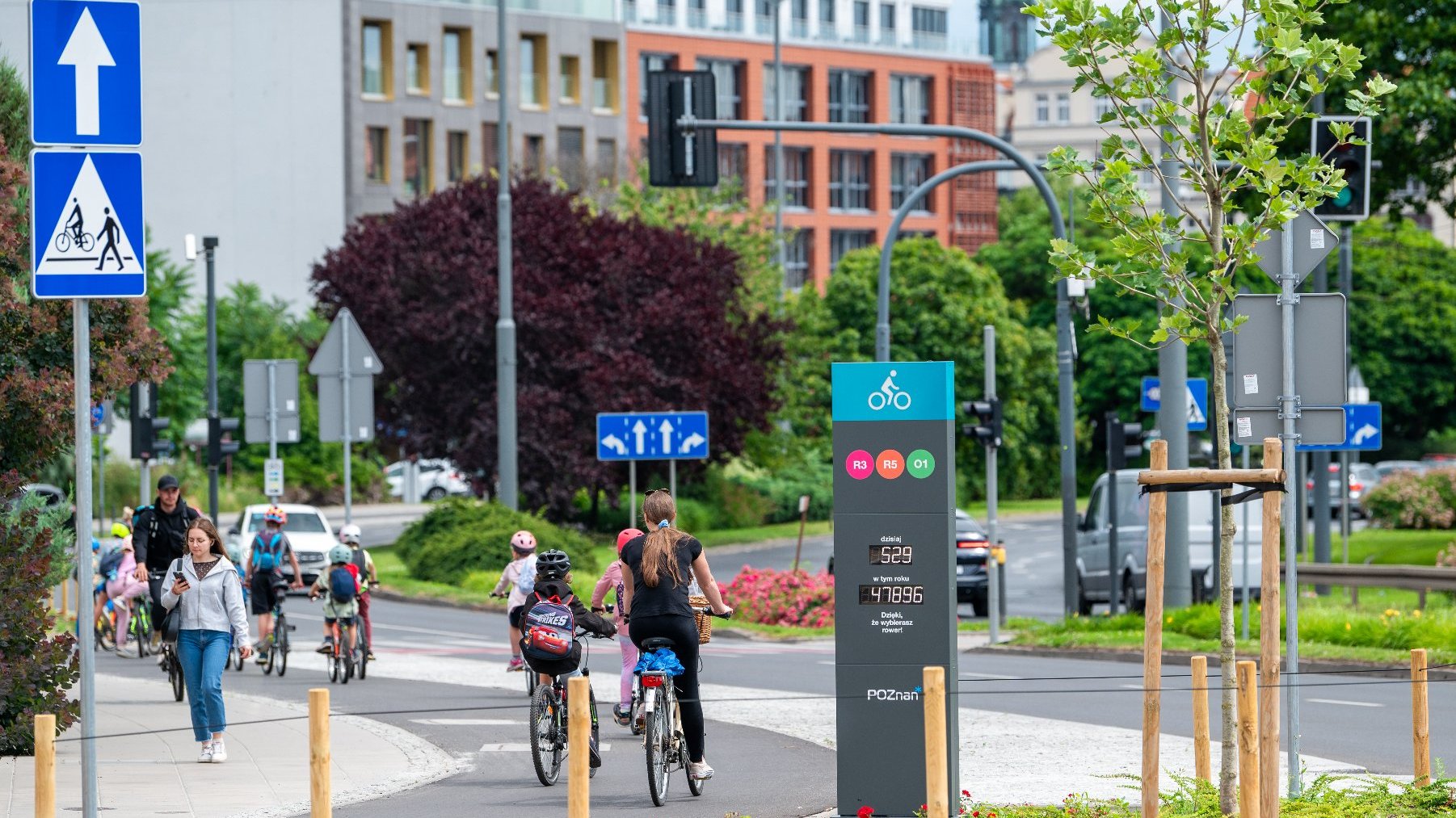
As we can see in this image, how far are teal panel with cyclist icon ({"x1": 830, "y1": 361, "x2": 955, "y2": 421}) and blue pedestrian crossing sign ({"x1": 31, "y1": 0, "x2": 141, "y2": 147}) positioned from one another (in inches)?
151

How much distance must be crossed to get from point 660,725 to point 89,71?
5396 mm

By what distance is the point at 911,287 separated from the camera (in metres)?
65.1

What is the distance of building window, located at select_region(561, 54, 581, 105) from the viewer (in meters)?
78.2

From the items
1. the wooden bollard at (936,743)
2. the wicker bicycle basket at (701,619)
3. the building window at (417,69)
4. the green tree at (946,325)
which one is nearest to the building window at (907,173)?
the building window at (417,69)

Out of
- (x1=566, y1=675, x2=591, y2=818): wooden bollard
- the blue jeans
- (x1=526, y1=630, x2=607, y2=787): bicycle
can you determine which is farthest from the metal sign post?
the blue jeans

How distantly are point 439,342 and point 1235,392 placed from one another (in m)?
33.1

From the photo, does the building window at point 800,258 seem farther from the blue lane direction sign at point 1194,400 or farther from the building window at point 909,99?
the blue lane direction sign at point 1194,400

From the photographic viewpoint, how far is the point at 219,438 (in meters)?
31.5

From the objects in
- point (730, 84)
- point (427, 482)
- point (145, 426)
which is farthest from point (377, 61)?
point (145, 426)

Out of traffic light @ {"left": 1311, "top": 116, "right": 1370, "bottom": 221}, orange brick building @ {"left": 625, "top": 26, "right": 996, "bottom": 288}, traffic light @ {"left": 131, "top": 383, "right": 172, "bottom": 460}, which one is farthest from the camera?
orange brick building @ {"left": 625, "top": 26, "right": 996, "bottom": 288}

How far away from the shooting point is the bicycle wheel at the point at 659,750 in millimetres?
11828

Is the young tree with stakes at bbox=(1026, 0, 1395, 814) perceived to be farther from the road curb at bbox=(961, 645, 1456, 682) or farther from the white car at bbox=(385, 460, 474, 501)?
the white car at bbox=(385, 460, 474, 501)

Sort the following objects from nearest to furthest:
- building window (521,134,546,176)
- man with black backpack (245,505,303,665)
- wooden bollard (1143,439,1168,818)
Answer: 1. wooden bollard (1143,439,1168,818)
2. man with black backpack (245,505,303,665)
3. building window (521,134,546,176)

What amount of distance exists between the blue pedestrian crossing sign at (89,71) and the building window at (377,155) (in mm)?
66401
